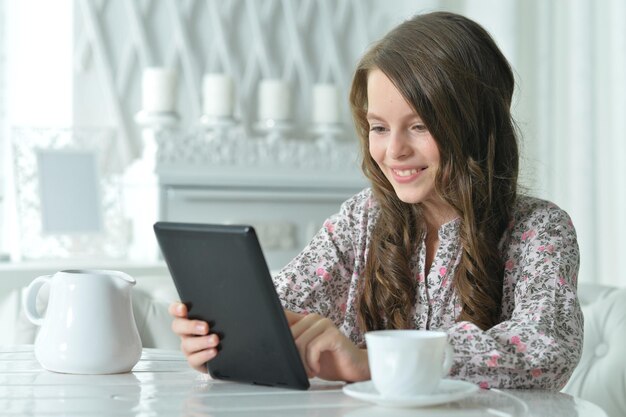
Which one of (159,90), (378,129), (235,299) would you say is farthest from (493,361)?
(159,90)

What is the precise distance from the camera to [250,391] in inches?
33.8

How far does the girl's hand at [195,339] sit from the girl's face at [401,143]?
0.93ft

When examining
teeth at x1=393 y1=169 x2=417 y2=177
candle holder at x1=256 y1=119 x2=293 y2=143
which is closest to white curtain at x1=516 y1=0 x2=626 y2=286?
candle holder at x1=256 y1=119 x2=293 y2=143

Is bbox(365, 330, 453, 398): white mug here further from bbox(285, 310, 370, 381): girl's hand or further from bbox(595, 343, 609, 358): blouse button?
bbox(595, 343, 609, 358): blouse button

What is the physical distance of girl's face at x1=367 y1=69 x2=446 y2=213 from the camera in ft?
3.49

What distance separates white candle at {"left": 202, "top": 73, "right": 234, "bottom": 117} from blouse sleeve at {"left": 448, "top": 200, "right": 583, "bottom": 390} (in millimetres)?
1378

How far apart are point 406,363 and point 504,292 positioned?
37 centimetres

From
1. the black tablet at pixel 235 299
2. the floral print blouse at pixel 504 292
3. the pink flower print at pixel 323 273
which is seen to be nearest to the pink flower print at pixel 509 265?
the floral print blouse at pixel 504 292

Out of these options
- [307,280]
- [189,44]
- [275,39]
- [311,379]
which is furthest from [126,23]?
[311,379]

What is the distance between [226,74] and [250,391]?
1703mm

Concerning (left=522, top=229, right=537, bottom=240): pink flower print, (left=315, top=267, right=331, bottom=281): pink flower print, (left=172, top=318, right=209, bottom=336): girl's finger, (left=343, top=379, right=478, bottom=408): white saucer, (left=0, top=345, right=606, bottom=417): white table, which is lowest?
(left=0, top=345, right=606, bottom=417): white table

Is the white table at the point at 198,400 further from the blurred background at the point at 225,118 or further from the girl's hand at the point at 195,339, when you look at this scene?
the blurred background at the point at 225,118

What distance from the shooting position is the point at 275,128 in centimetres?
243

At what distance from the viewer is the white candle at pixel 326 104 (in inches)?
96.8
